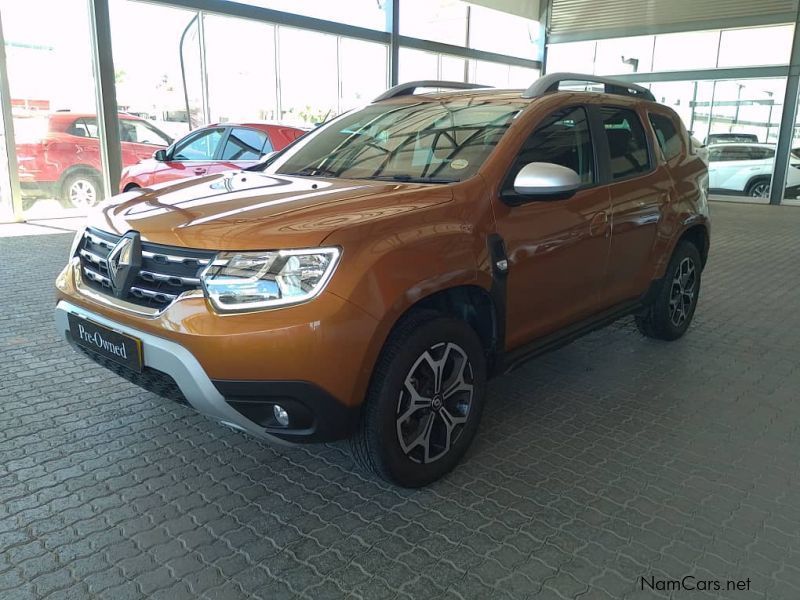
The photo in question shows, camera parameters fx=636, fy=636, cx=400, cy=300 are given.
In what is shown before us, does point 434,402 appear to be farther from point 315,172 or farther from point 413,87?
point 413,87

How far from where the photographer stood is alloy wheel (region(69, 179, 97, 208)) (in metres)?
11.0

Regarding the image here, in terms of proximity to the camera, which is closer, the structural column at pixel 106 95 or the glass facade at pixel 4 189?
the glass facade at pixel 4 189

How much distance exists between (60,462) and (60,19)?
9.91 metres

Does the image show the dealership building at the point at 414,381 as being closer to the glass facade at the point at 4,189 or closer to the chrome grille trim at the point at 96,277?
the chrome grille trim at the point at 96,277

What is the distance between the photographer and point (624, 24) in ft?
57.3

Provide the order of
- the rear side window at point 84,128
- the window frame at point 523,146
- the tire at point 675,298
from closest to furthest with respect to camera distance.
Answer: the window frame at point 523,146
the tire at point 675,298
the rear side window at point 84,128

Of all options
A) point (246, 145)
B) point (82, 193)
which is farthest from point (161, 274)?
point (82, 193)

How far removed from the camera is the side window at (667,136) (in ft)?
13.7

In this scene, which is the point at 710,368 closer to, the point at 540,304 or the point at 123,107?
the point at 540,304

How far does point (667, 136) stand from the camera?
4.29 m

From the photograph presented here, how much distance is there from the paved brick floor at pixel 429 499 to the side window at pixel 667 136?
147 centimetres

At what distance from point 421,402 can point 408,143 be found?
55.7 inches

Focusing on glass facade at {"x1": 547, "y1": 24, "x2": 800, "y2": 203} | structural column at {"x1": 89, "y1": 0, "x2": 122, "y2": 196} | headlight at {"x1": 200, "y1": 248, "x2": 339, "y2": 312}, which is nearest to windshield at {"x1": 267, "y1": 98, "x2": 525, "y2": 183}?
headlight at {"x1": 200, "y1": 248, "x2": 339, "y2": 312}

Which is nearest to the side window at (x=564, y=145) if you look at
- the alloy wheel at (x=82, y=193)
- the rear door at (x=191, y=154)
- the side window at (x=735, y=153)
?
the rear door at (x=191, y=154)
